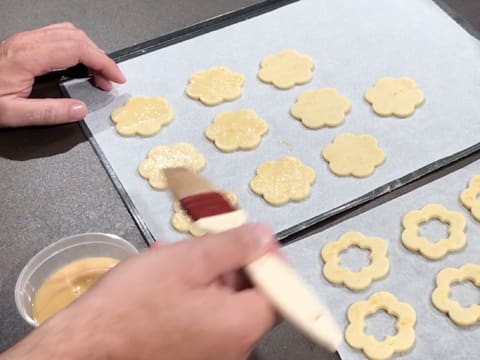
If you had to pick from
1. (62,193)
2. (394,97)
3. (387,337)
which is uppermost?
(394,97)

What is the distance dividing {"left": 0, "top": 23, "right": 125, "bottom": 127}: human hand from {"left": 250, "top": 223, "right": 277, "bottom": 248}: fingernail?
57cm

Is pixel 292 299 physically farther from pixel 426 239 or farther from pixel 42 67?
pixel 42 67

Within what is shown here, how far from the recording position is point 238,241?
592mm

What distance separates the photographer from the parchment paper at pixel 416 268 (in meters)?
0.81

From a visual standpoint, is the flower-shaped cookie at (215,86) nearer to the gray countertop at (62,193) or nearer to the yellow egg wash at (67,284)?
the gray countertop at (62,193)

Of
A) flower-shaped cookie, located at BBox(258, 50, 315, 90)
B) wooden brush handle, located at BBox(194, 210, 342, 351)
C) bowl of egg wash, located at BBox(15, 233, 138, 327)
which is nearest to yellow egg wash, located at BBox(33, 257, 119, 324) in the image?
bowl of egg wash, located at BBox(15, 233, 138, 327)

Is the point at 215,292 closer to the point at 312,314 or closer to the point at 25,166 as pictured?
the point at 312,314

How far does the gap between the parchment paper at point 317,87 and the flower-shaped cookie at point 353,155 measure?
0.01 meters

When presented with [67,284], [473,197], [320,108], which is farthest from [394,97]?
[67,284]

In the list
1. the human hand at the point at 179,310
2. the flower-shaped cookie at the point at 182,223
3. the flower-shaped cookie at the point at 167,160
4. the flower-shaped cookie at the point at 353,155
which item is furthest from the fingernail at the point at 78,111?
the human hand at the point at 179,310

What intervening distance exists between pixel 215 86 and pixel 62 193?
315mm

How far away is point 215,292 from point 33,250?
1.43 ft

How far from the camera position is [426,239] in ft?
3.01

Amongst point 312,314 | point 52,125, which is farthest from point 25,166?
point 312,314
